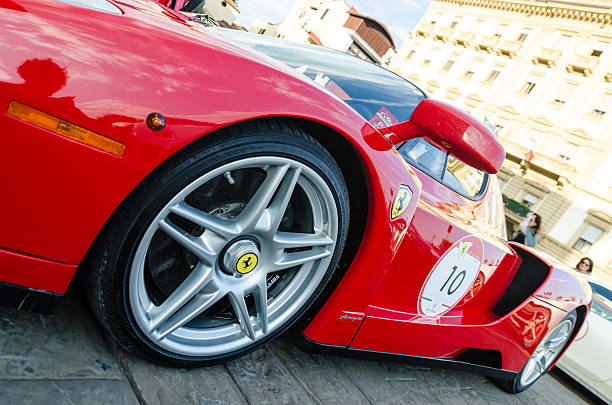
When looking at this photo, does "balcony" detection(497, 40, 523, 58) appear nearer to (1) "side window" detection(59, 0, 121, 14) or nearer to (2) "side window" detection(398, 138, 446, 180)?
(2) "side window" detection(398, 138, 446, 180)

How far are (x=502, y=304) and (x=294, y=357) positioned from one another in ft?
4.12

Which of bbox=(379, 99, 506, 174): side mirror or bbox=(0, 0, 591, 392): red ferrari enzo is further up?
bbox=(379, 99, 506, 174): side mirror

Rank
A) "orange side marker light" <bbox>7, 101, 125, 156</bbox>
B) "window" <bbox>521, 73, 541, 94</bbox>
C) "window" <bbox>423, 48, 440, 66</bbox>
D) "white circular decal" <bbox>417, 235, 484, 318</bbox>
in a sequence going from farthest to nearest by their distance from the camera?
"window" <bbox>423, 48, 440, 66</bbox>, "window" <bbox>521, 73, 541, 94</bbox>, "white circular decal" <bbox>417, 235, 484, 318</bbox>, "orange side marker light" <bbox>7, 101, 125, 156</bbox>

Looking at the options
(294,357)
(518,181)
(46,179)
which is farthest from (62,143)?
(518,181)

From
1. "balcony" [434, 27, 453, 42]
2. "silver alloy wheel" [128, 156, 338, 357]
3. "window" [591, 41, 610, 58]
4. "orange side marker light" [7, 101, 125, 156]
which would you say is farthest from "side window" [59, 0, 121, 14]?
"balcony" [434, 27, 453, 42]

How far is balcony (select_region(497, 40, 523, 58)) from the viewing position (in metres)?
25.6

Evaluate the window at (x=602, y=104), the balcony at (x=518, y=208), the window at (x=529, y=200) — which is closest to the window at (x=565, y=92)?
the window at (x=602, y=104)

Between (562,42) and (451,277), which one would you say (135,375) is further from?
(562,42)

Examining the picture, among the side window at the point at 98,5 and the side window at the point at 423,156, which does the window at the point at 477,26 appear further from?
the side window at the point at 98,5

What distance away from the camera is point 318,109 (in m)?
1.05

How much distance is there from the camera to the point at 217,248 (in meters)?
1.08

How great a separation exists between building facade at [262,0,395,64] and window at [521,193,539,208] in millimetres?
23233

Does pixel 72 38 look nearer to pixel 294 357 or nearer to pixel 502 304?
pixel 294 357

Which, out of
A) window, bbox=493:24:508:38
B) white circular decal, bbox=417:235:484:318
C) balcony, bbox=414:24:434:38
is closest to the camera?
white circular decal, bbox=417:235:484:318
